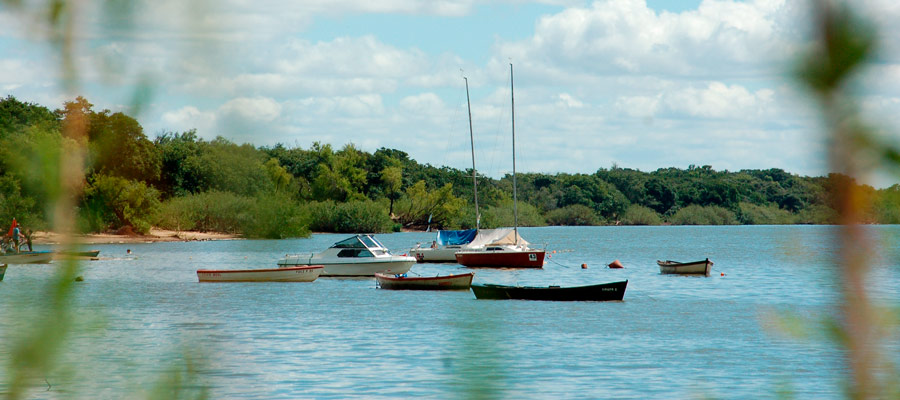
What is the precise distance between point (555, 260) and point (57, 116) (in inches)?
2718

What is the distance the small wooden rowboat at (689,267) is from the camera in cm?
5072

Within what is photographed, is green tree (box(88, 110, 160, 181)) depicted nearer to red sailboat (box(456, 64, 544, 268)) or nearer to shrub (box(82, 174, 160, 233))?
shrub (box(82, 174, 160, 233))

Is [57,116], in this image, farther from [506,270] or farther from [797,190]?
[506,270]

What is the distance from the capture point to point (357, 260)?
42.1 meters

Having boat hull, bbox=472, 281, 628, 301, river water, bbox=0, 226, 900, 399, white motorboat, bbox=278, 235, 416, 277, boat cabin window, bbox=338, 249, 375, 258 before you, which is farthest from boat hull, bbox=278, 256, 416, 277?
boat hull, bbox=472, 281, 628, 301

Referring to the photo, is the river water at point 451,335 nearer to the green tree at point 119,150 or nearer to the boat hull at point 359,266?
the green tree at point 119,150

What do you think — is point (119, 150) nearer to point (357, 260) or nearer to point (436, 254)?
point (357, 260)

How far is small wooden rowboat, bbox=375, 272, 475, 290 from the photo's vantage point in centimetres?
3650

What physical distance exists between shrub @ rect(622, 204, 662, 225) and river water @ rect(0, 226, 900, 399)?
11233 cm

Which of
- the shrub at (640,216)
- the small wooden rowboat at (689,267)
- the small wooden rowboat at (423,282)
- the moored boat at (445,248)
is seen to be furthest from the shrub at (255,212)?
the shrub at (640,216)

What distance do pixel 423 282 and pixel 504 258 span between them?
38.8 ft

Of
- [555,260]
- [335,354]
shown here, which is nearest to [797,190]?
[335,354]

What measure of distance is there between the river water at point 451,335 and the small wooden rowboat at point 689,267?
823 mm

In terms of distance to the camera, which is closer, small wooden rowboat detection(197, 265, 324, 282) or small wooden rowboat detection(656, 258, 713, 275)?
small wooden rowboat detection(197, 265, 324, 282)
